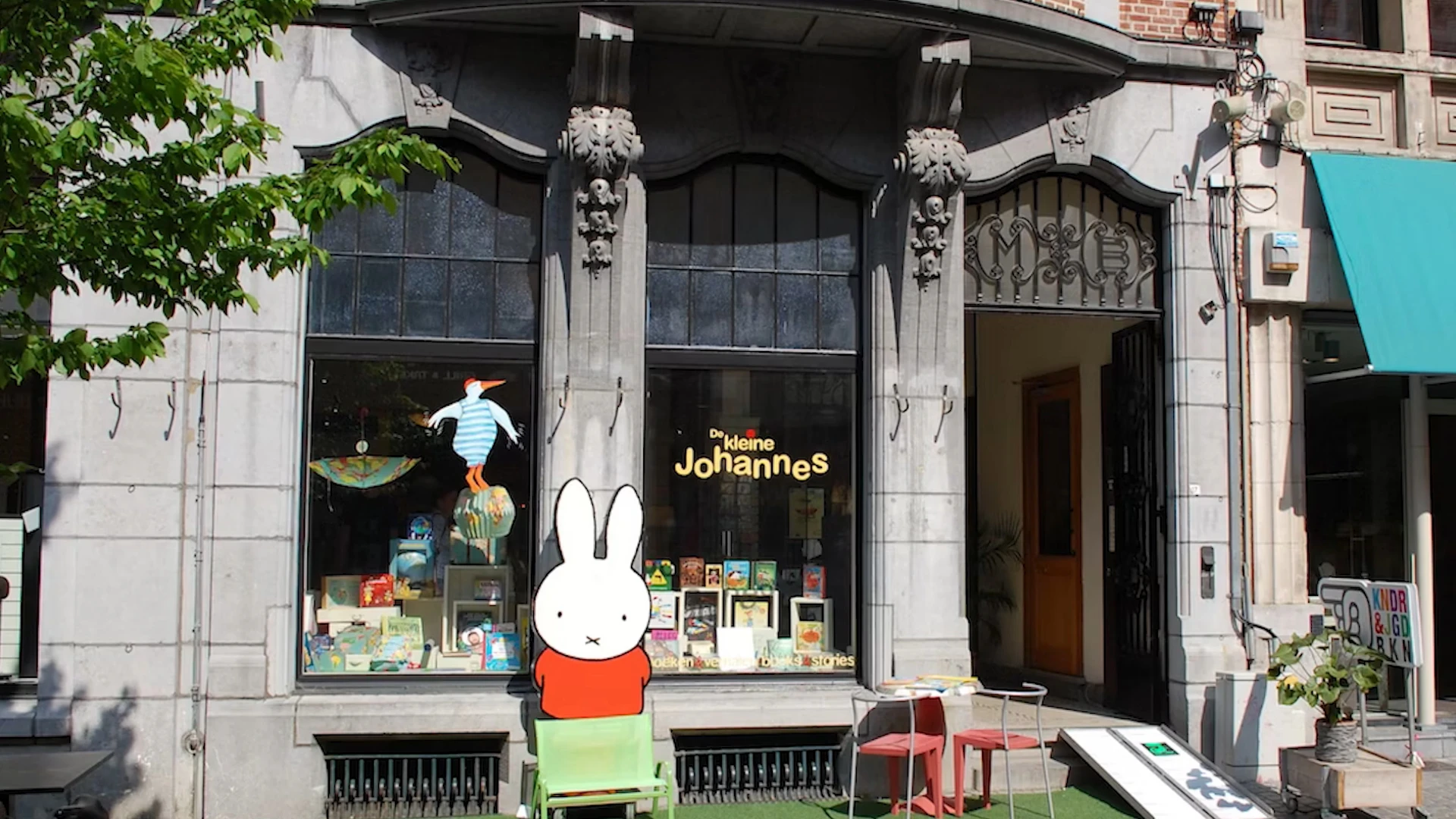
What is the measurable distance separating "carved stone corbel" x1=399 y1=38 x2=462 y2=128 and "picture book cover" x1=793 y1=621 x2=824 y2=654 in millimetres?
4425

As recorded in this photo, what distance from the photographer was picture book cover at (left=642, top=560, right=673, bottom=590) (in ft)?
31.1

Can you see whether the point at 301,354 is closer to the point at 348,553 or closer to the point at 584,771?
the point at 348,553

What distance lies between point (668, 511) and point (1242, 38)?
227 inches

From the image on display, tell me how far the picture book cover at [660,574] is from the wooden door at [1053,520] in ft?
14.3

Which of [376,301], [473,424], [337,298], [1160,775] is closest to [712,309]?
[473,424]

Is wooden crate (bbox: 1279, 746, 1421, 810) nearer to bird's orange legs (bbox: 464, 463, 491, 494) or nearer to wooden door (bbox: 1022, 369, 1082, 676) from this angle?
wooden door (bbox: 1022, 369, 1082, 676)

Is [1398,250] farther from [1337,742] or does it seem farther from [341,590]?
[341,590]

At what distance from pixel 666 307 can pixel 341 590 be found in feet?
9.95

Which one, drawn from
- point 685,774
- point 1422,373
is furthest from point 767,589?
point 1422,373

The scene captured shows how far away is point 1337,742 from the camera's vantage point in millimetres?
8391

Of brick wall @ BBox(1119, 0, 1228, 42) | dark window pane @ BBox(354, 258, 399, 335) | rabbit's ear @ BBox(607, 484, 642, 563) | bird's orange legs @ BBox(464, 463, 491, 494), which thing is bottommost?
rabbit's ear @ BBox(607, 484, 642, 563)

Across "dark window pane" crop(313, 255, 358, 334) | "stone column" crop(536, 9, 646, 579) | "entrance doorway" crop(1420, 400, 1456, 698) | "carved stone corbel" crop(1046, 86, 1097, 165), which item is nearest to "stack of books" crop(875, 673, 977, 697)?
"stone column" crop(536, 9, 646, 579)

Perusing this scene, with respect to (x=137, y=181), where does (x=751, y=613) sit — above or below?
below

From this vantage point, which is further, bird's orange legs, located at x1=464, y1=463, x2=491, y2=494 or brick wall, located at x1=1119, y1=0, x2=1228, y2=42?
brick wall, located at x1=1119, y1=0, x2=1228, y2=42
